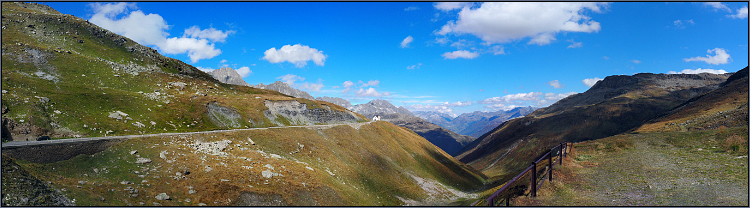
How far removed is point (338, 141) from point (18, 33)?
92.1m

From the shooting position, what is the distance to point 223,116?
7369 cm

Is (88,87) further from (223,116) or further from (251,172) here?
(251,172)

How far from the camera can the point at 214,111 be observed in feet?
242

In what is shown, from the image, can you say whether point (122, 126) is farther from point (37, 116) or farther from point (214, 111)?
point (214, 111)

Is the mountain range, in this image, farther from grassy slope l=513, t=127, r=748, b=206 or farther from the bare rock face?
grassy slope l=513, t=127, r=748, b=206

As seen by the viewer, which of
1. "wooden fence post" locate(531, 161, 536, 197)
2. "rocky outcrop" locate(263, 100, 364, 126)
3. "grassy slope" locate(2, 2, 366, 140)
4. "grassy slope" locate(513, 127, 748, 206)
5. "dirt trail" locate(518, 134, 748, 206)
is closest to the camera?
"dirt trail" locate(518, 134, 748, 206)

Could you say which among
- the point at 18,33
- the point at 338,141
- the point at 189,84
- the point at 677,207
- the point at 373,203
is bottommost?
the point at 373,203

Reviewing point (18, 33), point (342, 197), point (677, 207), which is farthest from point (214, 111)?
point (677, 207)

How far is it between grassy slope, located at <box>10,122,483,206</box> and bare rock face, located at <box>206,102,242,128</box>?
64.5ft

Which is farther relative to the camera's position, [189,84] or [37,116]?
[189,84]

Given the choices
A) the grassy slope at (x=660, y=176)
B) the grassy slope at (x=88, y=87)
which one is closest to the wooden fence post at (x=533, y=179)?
the grassy slope at (x=660, y=176)

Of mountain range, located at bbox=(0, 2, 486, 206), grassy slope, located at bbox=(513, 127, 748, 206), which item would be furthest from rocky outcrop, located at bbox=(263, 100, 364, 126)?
grassy slope, located at bbox=(513, 127, 748, 206)

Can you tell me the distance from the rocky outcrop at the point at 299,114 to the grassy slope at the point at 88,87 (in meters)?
3.41

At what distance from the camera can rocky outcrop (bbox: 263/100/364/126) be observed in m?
88.9
